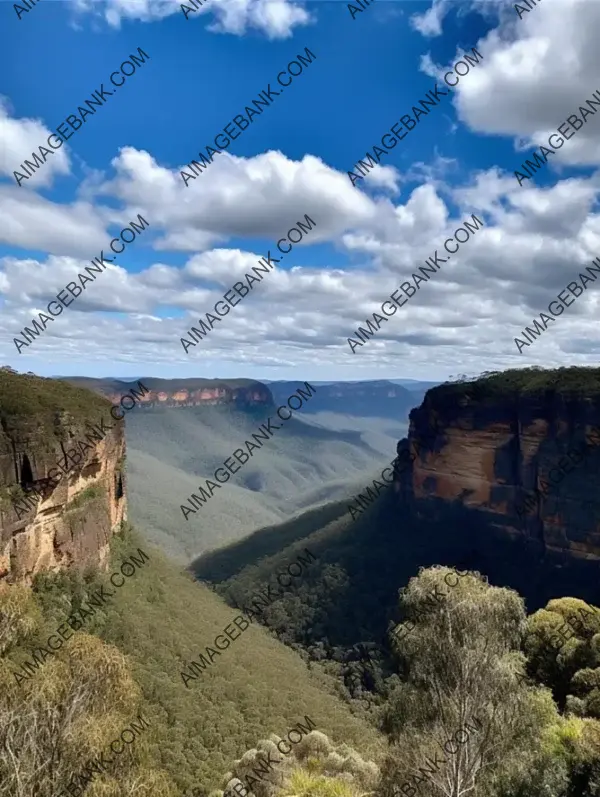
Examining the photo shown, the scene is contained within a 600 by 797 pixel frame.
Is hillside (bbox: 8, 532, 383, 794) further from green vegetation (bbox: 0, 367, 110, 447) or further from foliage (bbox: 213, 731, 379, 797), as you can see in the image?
green vegetation (bbox: 0, 367, 110, 447)

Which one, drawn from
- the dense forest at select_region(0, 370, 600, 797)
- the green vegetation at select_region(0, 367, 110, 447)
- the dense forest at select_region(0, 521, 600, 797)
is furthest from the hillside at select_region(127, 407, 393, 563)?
the dense forest at select_region(0, 521, 600, 797)

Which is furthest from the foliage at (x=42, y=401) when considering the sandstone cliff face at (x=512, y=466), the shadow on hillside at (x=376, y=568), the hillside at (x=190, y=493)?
the hillside at (x=190, y=493)

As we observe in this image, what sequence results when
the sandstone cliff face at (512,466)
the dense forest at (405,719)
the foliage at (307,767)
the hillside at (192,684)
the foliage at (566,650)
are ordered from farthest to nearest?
the sandstone cliff face at (512,466)
the hillside at (192,684)
the foliage at (566,650)
the foliage at (307,767)
the dense forest at (405,719)

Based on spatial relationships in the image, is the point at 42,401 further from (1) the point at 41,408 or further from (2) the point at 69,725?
(2) the point at 69,725

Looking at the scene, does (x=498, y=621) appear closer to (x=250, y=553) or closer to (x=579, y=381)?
(x=579, y=381)

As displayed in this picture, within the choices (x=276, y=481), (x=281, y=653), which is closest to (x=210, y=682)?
(x=281, y=653)

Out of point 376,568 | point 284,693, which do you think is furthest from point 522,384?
point 284,693

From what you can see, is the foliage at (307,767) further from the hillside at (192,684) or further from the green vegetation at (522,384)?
the green vegetation at (522,384)
